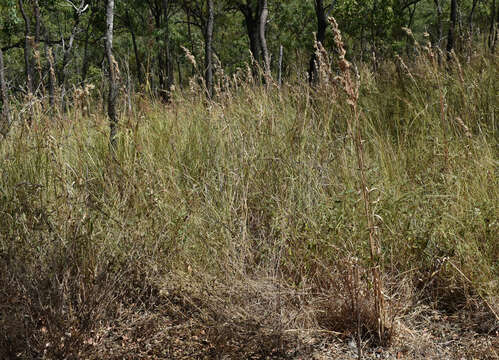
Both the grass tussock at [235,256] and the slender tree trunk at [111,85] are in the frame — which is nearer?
the grass tussock at [235,256]

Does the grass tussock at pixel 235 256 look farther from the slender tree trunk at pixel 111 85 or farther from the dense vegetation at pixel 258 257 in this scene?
the slender tree trunk at pixel 111 85

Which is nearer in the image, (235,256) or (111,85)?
(235,256)

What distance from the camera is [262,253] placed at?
270 cm

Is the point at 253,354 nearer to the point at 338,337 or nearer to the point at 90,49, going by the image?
the point at 338,337

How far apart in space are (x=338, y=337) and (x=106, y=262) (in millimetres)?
1163

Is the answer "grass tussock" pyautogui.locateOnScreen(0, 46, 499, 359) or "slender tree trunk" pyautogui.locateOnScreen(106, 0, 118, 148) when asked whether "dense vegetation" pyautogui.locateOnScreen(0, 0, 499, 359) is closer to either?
"grass tussock" pyautogui.locateOnScreen(0, 46, 499, 359)

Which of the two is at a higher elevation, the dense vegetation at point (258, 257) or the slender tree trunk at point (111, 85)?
the slender tree trunk at point (111, 85)

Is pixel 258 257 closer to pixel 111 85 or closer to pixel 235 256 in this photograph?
pixel 235 256

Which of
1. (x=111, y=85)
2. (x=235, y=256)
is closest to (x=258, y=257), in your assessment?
(x=235, y=256)

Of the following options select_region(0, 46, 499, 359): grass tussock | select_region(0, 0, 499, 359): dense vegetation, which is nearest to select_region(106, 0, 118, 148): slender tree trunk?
select_region(0, 0, 499, 359): dense vegetation

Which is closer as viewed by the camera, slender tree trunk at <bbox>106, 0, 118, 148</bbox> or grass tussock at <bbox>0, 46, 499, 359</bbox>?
grass tussock at <bbox>0, 46, 499, 359</bbox>

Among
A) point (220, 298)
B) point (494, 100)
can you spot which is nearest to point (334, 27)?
point (220, 298)

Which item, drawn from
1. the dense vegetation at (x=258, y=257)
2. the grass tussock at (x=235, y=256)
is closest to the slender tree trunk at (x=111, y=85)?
the dense vegetation at (x=258, y=257)

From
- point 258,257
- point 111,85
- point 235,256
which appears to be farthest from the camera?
point 111,85
